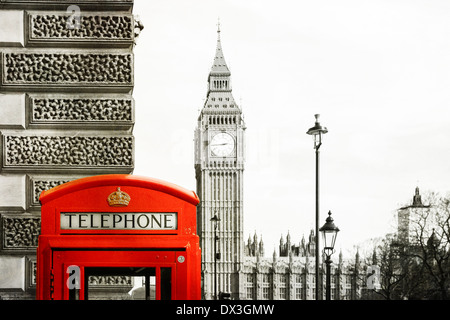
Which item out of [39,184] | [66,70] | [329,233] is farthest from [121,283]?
[329,233]

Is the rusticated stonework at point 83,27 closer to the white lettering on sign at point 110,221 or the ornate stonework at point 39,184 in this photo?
the ornate stonework at point 39,184

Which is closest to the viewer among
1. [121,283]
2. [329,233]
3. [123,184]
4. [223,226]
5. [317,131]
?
[123,184]

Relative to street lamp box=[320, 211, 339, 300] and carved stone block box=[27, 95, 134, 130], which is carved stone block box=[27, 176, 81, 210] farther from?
street lamp box=[320, 211, 339, 300]

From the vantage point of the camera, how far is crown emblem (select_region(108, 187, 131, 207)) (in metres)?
5.41

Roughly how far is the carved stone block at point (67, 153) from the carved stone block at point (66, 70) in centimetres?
49

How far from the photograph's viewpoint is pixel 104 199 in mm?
5434

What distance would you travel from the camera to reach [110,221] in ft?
17.7

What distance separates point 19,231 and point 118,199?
1.75 metres

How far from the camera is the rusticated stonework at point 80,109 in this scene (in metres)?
6.72

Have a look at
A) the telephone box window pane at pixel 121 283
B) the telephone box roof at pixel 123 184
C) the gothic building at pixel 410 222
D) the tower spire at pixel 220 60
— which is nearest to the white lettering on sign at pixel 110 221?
the telephone box roof at pixel 123 184

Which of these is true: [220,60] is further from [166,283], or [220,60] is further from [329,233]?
[329,233]
